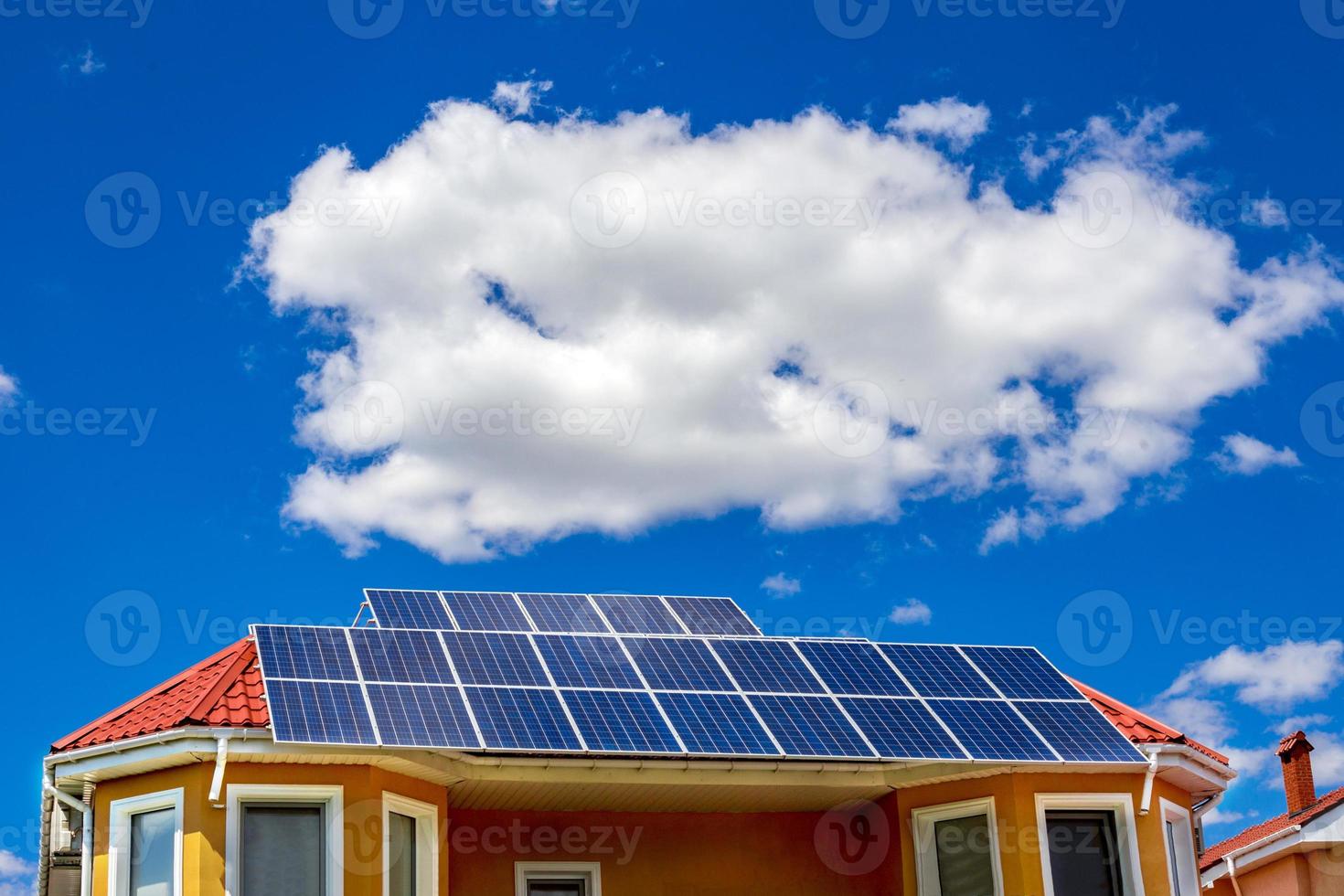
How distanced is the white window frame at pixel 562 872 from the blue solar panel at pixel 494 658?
2.82 m

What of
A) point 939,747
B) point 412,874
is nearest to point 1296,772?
point 939,747

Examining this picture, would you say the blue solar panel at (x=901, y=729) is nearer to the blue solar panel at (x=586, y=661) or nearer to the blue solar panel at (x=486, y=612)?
the blue solar panel at (x=586, y=661)

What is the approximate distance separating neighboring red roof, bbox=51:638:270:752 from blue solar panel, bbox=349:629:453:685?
1388mm

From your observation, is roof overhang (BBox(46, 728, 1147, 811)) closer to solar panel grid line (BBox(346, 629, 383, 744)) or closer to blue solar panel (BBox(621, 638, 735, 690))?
solar panel grid line (BBox(346, 629, 383, 744))

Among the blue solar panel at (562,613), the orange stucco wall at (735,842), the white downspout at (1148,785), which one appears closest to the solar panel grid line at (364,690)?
the orange stucco wall at (735,842)

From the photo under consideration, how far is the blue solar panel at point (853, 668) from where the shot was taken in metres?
21.0

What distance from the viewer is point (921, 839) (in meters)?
20.7

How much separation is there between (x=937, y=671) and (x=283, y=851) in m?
9.65

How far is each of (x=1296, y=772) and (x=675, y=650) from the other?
19.1 metres

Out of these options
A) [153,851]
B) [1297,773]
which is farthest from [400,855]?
[1297,773]

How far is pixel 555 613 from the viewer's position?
23.1 m

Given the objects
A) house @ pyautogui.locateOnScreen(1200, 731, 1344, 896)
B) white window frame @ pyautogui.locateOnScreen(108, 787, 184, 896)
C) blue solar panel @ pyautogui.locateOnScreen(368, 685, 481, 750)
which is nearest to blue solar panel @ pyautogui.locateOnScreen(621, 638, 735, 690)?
blue solar panel @ pyautogui.locateOnScreen(368, 685, 481, 750)

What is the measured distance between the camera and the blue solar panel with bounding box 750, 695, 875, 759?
19.2m

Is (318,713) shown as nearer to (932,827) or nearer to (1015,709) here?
(932,827)
